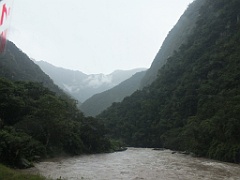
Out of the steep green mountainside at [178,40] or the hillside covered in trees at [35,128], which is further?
the steep green mountainside at [178,40]

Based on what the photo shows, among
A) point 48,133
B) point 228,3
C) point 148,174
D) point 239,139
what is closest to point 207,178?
point 148,174

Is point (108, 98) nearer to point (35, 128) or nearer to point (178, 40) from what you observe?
point (178, 40)

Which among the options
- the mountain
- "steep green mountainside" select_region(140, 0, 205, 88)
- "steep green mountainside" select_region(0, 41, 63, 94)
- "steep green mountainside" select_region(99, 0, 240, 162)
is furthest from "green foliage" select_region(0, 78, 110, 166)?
the mountain

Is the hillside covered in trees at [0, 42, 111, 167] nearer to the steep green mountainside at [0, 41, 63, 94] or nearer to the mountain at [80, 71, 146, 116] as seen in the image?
the steep green mountainside at [0, 41, 63, 94]

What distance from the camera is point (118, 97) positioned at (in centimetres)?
14750

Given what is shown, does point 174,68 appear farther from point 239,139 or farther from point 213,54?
point 239,139

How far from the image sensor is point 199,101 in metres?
Result: 58.3

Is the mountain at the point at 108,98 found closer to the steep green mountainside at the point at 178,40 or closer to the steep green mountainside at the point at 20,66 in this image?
the steep green mountainside at the point at 178,40

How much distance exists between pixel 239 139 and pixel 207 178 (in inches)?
684

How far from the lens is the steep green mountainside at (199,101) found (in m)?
41.2

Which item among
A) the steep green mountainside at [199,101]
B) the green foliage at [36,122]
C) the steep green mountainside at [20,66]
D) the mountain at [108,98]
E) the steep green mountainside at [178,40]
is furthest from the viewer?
the mountain at [108,98]

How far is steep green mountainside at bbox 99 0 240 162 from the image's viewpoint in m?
41.2

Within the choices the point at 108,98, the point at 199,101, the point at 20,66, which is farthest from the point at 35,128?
the point at 108,98

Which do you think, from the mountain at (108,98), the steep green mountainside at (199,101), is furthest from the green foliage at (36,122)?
the mountain at (108,98)
